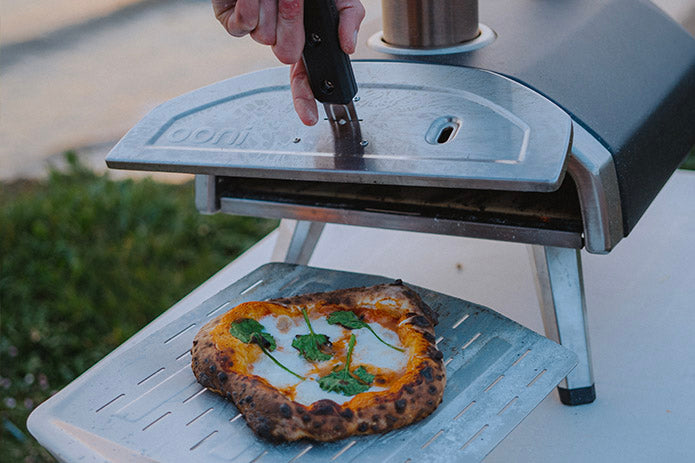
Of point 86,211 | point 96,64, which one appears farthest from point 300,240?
point 96,64

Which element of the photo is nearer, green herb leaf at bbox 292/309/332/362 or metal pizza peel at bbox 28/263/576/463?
metal pizza peel at bbox 28/263/576/463

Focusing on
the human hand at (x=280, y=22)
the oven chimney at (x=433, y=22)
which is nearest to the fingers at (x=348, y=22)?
the human hand at (x=280, y=22)

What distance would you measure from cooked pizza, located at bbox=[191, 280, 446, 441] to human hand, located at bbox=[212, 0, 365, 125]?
36 centimetres

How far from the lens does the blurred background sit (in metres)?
2.35

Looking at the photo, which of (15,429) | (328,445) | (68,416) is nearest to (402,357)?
(328,445)

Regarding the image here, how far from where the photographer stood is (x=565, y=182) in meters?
1.29

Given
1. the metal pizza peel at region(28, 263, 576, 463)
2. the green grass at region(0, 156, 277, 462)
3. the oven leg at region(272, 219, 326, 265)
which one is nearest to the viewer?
the metal pizza peel at region(28, 263, 576, 463)

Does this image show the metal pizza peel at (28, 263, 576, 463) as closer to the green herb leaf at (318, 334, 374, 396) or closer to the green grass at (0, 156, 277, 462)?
the green herb leaf at (318, 334, 374, 396)

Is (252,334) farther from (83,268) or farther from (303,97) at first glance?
(83,268)

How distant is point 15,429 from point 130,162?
1178 mm

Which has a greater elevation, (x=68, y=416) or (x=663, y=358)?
(x=68, y=416)

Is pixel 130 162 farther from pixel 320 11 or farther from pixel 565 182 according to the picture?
pixel 565 182

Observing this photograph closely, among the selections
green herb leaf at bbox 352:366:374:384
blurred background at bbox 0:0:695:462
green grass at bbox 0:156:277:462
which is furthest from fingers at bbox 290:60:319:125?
green grass at bbox 0:156:277:462

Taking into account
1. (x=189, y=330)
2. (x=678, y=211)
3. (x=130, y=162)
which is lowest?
(x=678, y=211)
